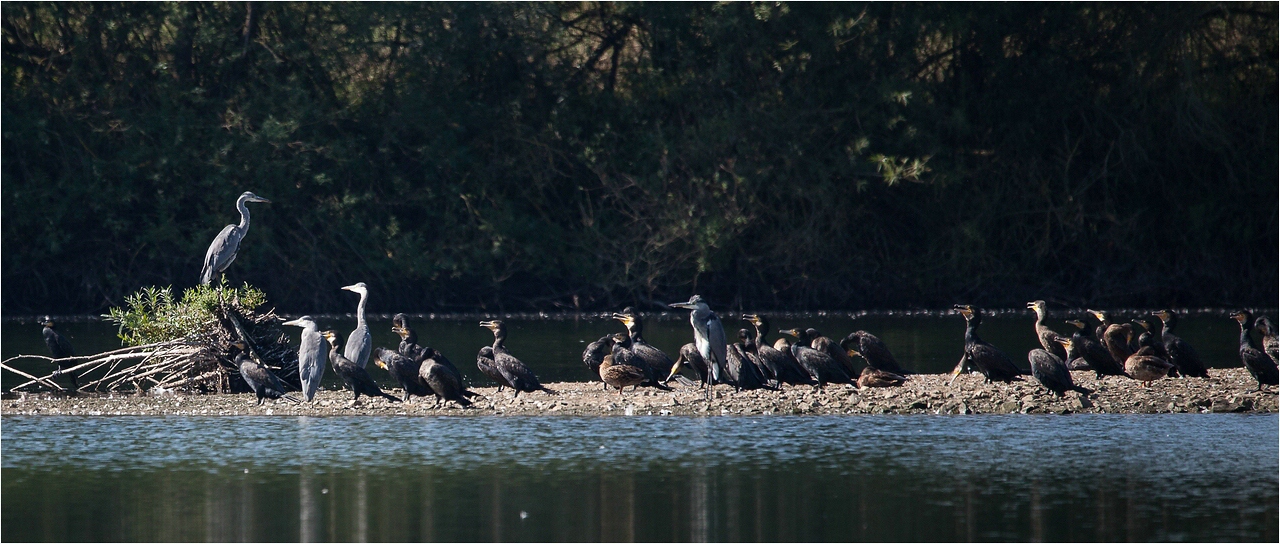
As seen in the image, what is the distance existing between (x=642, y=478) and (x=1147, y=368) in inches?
209

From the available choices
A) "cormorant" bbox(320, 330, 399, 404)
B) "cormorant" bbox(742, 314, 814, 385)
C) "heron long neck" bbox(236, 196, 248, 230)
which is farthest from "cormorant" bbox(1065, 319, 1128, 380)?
"heron long neck" bbox(236, 196, 248, 230)

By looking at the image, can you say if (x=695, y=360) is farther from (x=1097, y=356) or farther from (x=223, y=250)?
(x=223, y=250)

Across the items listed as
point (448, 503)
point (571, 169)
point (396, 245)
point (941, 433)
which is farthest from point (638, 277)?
point (448, 503)

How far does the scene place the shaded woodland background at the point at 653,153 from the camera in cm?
2445

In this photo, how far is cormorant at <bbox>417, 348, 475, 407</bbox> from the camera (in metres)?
11.7

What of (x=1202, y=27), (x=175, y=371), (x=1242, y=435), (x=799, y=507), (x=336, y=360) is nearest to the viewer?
(x=799, y=507)

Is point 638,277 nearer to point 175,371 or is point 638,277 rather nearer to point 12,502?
point 175,371

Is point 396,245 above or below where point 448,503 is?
above

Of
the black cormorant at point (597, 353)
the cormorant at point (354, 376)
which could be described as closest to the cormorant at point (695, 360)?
the black cormorant at point (597, 353)

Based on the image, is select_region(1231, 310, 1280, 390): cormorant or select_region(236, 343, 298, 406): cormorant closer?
select_region(1231, 310, 1280, 390): cormorant

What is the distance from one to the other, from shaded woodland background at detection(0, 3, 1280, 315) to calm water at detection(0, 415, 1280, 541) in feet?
44.4

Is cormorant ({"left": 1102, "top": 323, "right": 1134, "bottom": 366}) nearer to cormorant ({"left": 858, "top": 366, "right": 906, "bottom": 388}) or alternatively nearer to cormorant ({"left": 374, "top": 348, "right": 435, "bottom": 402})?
cormorant ({"left": 858, "top": 366, "right": 906, "bottom": 388})

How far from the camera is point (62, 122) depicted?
80.3ft

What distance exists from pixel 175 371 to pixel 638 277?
12.3 metres
